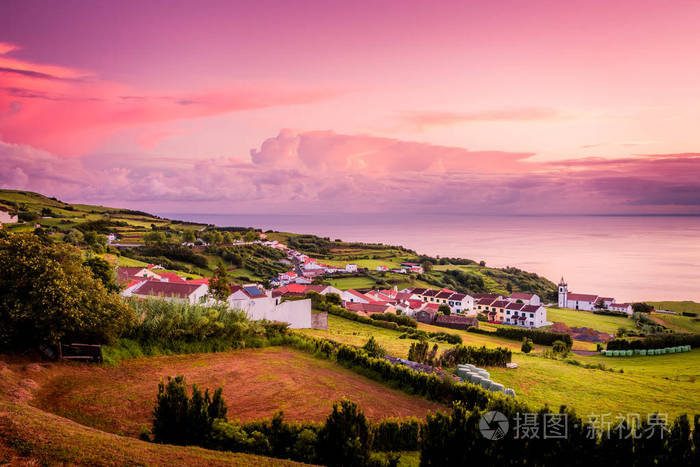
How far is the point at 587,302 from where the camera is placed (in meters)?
67.7

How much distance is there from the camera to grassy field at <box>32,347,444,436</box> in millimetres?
9320

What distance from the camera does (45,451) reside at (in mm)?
5555

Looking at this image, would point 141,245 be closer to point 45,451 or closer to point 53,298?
point 53,298

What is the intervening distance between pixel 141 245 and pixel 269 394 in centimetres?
7176

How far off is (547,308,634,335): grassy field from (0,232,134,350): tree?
163ft

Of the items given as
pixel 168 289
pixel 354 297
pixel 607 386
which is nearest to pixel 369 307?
pixel 354 297

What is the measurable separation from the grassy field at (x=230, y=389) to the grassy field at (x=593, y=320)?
42749 millimetres

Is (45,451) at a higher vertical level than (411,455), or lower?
higher

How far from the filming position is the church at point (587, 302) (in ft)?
211

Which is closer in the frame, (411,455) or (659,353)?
(411,455)

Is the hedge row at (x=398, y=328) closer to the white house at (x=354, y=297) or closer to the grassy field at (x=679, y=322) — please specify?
the white house at (x=354, y=297)

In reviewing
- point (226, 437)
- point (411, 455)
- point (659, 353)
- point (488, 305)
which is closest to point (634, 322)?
point (488, 305)

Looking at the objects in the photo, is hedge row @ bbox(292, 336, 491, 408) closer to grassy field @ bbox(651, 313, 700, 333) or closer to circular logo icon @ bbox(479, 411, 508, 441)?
circular logo icon @ bbox(479, 411, 508, 441)

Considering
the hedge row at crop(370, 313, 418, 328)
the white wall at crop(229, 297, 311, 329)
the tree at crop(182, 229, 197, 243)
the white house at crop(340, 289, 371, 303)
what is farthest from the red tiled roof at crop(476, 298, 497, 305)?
the tree at crop(182, 229, 197, 243)
